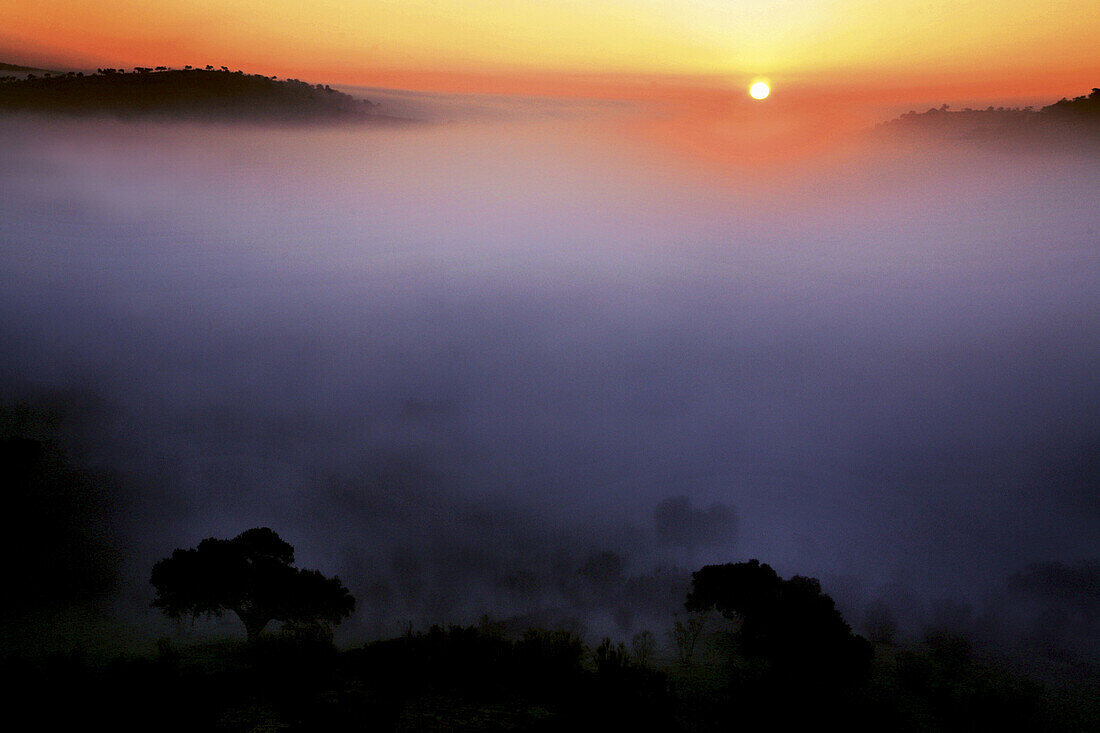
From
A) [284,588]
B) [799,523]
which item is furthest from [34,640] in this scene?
[799,523]

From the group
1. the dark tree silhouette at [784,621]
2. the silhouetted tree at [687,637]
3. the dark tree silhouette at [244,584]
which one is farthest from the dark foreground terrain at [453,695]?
the silhouetted tree at [687,637]

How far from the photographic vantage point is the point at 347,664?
28734 mm

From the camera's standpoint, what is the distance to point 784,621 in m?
39.2

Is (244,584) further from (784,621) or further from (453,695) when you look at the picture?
(784,621)

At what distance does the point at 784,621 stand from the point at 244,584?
27.3 meters

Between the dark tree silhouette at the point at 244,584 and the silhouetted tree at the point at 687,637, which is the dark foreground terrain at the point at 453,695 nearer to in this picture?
the dark tree silhouette at the point at 244,584

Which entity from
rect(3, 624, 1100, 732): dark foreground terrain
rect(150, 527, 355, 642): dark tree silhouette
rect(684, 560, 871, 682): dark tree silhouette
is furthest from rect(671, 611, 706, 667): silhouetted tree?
rect(150, 527, 355, 642): dark tree silhouette

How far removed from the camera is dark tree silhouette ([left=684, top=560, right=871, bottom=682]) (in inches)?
1444

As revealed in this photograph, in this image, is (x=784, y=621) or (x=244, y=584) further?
(x=784, y=621)

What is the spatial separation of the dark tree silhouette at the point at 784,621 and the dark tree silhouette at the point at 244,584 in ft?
70.2

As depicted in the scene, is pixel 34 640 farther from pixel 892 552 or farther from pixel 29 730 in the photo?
pixel 892 552

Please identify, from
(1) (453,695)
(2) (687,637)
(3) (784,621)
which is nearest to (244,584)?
(1) (453,695)

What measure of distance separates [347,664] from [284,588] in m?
11.2

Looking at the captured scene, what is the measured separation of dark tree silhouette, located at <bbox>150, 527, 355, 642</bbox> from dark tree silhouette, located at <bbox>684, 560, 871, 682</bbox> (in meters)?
21.4
